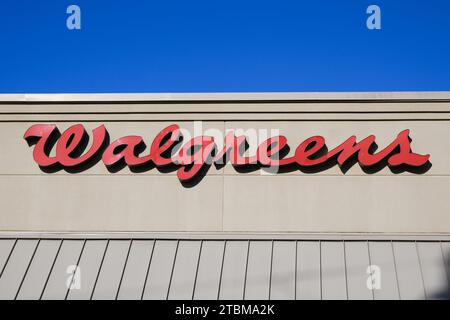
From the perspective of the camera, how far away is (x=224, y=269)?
11.3 metres

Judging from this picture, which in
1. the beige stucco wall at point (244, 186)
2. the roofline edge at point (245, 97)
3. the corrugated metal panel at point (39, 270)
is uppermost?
the roofline edge at point (245, 97)

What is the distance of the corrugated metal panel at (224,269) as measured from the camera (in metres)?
10.9

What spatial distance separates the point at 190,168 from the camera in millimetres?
12375

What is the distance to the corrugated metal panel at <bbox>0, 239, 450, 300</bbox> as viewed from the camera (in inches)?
430

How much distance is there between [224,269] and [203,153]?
2.68m

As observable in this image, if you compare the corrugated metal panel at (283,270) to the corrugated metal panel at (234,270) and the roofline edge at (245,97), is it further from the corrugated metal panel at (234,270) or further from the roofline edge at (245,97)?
the roofline edge at (245,97)

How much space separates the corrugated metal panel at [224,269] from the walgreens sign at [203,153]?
5.60ft

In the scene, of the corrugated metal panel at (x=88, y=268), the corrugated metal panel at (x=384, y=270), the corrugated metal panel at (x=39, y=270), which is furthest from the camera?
the corrugated metal panel at (x=39, y=270)

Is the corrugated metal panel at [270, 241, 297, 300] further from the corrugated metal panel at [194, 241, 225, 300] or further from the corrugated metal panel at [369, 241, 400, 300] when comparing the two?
the corrugated metal panel at [369, 241, 400, 300]

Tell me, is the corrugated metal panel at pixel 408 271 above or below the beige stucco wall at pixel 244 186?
below

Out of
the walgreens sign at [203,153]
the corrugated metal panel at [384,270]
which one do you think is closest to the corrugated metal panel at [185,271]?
the walgreens sign at [203,153]

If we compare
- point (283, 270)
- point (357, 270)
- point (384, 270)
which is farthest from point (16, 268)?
point (384, 270)

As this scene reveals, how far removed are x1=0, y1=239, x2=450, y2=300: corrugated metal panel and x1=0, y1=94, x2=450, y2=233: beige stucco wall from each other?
20.8 inches

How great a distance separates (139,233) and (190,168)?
6.01 ft
